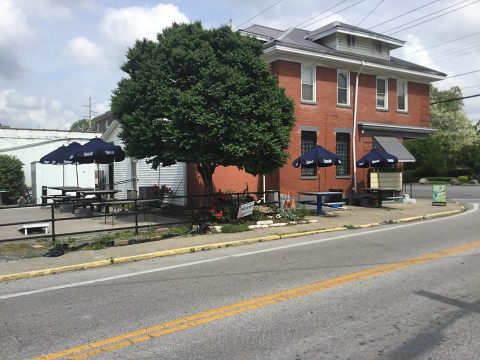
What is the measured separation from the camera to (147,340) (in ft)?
16.6

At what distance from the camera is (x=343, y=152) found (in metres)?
24.0

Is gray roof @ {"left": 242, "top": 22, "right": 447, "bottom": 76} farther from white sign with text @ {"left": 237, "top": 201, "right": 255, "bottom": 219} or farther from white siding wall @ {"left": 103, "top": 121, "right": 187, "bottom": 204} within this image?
white sign with text @ {"left": 237, "top": 201, "right": 255, "bottom": 219}

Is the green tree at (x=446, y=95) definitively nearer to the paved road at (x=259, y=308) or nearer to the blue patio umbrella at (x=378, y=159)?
the blue patio umbrella at (x=378, y=159)

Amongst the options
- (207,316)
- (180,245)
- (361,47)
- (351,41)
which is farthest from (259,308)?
(361,47)

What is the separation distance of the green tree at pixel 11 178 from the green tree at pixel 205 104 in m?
16.8

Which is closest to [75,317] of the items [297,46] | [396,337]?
[396,337]

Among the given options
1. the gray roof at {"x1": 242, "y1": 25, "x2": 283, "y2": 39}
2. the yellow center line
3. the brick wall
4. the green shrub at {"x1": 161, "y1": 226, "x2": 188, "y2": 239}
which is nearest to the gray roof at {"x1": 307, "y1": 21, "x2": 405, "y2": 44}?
the gray roof at {"x1": 242, "y1": 25, "x2": 283, "y2": 39}

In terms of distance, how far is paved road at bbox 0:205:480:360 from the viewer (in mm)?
4805

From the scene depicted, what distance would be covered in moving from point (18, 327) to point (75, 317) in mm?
652

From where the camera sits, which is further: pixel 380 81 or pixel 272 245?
pixel 380 81

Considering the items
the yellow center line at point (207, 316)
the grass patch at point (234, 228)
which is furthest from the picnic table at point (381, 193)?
the yellow center line at point (207, 316)

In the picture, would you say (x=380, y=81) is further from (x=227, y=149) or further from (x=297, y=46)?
(x=227, y=149)

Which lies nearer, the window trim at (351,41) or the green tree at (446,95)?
the window trim at (351,41)

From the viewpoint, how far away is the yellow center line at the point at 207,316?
189 inches
